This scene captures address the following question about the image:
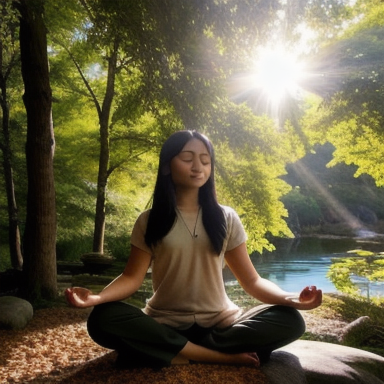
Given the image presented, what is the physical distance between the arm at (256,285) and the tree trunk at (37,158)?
4222 millimetres

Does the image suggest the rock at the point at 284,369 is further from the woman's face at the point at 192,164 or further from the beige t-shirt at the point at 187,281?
the woman's face at the point at 192,164

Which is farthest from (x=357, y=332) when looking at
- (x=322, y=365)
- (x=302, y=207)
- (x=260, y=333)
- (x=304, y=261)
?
(x=302, y=207)

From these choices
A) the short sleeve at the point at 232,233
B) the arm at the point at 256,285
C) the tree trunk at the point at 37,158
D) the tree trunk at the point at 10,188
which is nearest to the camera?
the arm at the point at 256,285

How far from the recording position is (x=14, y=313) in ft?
17.0

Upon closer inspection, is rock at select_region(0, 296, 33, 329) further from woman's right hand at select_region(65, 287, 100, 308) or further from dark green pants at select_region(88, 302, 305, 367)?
woman's right hand at select_region(65, 287, 100, 308)

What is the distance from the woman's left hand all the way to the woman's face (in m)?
0.78

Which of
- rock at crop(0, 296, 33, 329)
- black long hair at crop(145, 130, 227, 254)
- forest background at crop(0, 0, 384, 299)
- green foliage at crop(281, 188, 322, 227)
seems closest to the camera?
black long hair at crop(145, 130, 227, 254)

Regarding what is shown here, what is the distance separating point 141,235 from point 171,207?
221mm

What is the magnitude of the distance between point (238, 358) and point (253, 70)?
4.77 m

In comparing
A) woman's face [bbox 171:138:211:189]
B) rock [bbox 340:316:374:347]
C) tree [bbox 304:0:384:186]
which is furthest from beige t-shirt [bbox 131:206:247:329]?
tree [bbox 304:0:384:186]

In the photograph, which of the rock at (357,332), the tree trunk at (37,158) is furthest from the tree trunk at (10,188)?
the rock at (357,332)

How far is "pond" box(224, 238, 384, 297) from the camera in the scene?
43.3 feet

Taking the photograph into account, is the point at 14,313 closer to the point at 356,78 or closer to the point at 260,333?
the point at 260,333

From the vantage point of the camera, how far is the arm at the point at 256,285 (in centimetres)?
247
